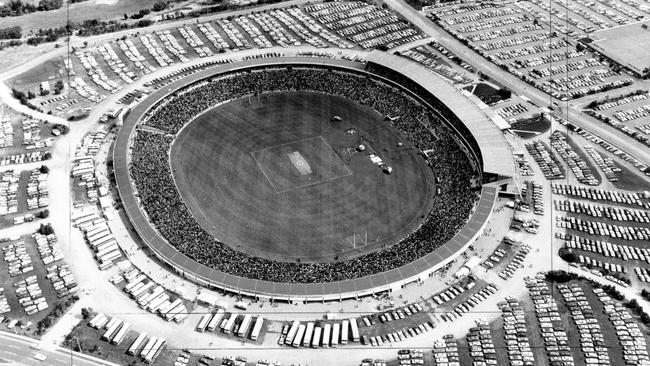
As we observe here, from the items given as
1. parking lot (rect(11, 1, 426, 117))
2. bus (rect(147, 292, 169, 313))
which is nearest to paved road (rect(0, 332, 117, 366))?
bus (rect(147, 292, 169, 313))

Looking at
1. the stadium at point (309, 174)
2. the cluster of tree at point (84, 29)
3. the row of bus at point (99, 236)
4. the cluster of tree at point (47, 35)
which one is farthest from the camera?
the cluster of tree at point (84, 29)

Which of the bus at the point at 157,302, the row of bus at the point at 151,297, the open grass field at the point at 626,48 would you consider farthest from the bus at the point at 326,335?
the open grass field at the point at 626,48

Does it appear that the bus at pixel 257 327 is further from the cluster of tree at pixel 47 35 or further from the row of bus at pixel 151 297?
the cluster of tree at pixel 47 35

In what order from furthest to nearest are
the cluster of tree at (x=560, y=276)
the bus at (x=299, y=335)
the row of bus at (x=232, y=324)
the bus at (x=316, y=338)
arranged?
the cluster of tree at (x=560, y=276)
the row of bus at (x=232, y=324)
the bus at (x=316, y=338)
the bus at (x=299, y=335)

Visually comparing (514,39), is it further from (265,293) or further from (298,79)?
(265,293)

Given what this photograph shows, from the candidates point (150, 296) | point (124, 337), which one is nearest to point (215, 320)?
point (150, 296)

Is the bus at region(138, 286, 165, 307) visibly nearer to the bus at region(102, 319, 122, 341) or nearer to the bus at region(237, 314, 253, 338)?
the bus at region(102, 319, 122, 341)
